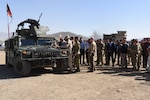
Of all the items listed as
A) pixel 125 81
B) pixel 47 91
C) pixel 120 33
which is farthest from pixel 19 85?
pixel 120 33

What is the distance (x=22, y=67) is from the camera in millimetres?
11961


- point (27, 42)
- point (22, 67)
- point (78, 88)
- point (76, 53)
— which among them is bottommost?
point (78, 88)

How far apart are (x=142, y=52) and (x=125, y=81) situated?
4557 millimetres

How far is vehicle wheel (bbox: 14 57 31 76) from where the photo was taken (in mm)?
11875

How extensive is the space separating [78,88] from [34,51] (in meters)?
3.38

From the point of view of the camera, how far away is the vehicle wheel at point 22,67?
39.0ft

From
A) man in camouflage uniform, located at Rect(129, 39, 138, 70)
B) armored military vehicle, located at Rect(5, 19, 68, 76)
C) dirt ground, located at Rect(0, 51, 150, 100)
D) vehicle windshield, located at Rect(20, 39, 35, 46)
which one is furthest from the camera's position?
man in camouflage uniform, located at Rect(129, 39, 138, 70)

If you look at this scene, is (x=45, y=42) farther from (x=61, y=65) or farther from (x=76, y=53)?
(x=76, y=53)

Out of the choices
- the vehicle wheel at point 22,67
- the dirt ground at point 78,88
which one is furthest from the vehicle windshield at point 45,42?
the dirt ground at point 78,88

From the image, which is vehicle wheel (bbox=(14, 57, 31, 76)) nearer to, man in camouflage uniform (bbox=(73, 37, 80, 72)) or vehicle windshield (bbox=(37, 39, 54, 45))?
vehicle windshield (bbox=(37, 39, 54, 45))

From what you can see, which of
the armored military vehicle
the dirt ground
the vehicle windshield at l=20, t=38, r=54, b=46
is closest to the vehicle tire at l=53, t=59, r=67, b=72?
the armored military vehicle

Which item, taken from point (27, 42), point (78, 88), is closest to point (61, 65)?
point (27, 42)

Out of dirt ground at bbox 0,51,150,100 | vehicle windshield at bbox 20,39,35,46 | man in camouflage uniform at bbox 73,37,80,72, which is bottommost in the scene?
dirt ground at bbox 0,51,150,100

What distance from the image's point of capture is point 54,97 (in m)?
7.97
